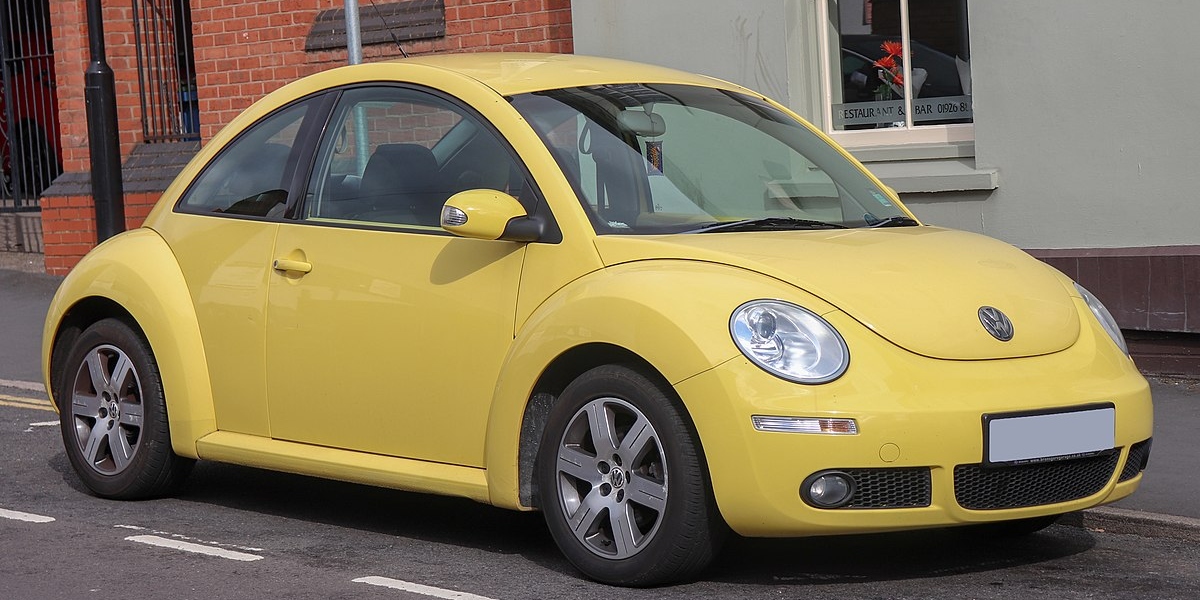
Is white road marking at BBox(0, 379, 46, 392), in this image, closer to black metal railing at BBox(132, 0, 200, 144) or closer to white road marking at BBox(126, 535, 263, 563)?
white road marking at BBox(126, 535, 263, 563)

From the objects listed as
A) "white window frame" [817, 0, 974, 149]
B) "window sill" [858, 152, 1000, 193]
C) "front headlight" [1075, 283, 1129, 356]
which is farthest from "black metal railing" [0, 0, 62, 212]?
"front headlight" [1075, 283, 1129, 356]

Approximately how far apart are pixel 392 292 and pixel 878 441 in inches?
70.9

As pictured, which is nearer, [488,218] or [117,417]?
[488,218]

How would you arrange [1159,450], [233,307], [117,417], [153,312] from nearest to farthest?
[233,307] → [153,312] → [117,417] → [1159,450]

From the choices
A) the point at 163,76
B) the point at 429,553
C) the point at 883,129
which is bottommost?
the point at 429,553

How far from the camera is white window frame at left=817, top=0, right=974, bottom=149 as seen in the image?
10.3 metres

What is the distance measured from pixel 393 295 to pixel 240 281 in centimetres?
79

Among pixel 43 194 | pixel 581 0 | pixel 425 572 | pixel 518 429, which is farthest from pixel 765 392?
pixel 43 194

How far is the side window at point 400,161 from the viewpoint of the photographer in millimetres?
5703

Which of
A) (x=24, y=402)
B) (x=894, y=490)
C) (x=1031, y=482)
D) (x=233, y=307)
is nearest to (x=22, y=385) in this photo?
(x=24, y=402)

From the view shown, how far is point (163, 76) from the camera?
51.0ft

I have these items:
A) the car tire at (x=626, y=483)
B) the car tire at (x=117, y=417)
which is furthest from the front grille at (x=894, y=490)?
the car tire at (x=117, y=417)

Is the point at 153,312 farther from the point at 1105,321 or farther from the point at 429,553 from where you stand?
the point at 1105,321

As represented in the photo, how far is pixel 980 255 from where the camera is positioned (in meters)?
5.41
